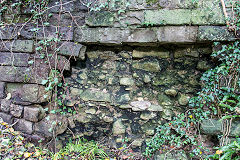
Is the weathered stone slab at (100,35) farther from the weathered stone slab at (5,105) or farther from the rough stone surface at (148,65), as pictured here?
the weathered stone slab at (5,105)

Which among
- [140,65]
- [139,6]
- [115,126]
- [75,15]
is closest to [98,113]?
[115,126]

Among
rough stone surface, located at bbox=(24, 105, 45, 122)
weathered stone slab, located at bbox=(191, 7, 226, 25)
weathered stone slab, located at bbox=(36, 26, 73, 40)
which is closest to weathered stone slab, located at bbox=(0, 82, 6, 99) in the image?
rough stone surface, located at bbox=(24, 105, 45, 122)

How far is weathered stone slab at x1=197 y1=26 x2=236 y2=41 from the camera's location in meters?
1.92

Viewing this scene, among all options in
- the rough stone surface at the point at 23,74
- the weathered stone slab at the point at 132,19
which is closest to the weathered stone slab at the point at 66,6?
the weathered stone slab at the point at 132,19

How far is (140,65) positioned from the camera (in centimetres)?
240

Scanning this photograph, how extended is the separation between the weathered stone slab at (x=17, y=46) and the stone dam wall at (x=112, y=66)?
1 cm

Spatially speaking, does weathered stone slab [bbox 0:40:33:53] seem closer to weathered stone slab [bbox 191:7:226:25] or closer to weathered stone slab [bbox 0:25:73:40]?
weathered stone slab [bbox 0:25:73:40]

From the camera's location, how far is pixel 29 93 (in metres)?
2.21

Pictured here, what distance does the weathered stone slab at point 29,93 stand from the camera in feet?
7.22

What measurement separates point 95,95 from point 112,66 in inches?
19.8

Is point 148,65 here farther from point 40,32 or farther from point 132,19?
point 40,32

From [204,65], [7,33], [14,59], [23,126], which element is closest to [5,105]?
[23,126]

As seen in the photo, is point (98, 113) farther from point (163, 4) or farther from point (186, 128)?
point (163, 4)

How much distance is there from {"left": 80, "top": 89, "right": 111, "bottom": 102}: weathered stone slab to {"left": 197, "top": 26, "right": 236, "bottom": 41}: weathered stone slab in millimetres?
1445
